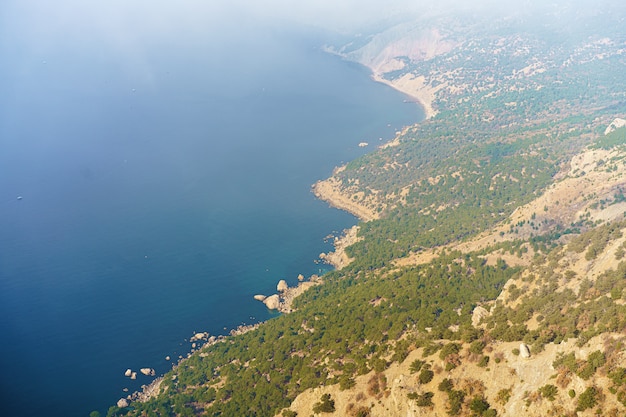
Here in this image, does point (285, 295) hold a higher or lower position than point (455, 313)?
higher

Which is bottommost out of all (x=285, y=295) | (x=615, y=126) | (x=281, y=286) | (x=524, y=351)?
(x=524, y=351)

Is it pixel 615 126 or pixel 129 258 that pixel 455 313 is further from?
pixel 615 126

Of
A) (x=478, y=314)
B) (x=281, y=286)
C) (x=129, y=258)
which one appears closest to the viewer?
(x=478, y=314)

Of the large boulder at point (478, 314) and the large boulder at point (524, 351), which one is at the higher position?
the large boulder at point (478, 314)

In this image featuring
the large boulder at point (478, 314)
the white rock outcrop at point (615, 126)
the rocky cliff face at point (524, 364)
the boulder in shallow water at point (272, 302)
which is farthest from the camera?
the white rock outcrop at point (615, 126)

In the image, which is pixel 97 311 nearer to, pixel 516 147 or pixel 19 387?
pixel 19 387

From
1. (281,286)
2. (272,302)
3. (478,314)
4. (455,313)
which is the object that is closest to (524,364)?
(478,314)

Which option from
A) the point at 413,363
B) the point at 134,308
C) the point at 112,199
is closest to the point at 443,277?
the point at 413,363

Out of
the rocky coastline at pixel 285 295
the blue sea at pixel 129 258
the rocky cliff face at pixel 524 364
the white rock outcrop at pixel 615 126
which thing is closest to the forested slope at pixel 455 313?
the rocky cliff face at pixel 524 364

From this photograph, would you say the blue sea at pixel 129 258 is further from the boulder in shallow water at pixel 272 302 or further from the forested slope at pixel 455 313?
the forested slope at pixel 455 313
